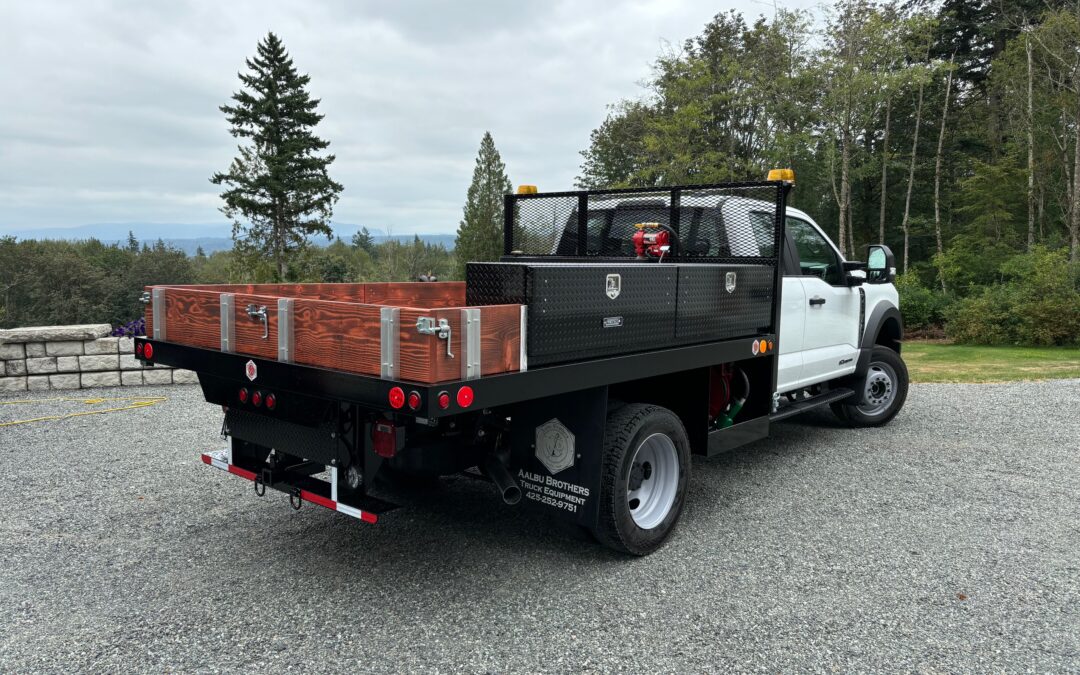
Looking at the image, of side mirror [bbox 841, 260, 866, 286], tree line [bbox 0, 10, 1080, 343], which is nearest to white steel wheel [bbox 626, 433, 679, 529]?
side mirror [bbox 841, 260, 866, 286]

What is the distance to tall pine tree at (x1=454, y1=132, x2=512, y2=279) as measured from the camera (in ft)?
196

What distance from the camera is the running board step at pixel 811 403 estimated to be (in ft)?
18.2

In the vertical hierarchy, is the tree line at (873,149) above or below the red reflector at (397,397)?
above

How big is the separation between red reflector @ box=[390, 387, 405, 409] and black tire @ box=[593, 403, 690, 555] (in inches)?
53.2

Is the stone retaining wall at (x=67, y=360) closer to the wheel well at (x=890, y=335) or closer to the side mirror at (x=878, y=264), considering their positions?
the side mirror at (x=878, y=264)

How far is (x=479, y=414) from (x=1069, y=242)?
27.5m

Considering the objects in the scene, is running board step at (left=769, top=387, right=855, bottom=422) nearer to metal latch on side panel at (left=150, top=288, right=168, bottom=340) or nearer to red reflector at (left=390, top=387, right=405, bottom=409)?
red reflector at (left=390, top=387, right=405, bottom=409)

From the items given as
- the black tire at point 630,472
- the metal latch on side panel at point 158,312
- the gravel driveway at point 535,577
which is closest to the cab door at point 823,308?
the gravel driveway at point 535,577

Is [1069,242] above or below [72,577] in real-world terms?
above

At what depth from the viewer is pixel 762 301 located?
4902 mm

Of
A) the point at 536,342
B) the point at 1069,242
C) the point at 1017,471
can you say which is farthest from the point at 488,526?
the point at 1069,242

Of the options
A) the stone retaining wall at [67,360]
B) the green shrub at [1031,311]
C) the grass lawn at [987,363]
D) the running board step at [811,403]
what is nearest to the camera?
the running board step at [811,403]

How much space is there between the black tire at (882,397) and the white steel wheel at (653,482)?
3.75 m

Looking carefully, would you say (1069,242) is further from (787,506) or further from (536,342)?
(536,342)
